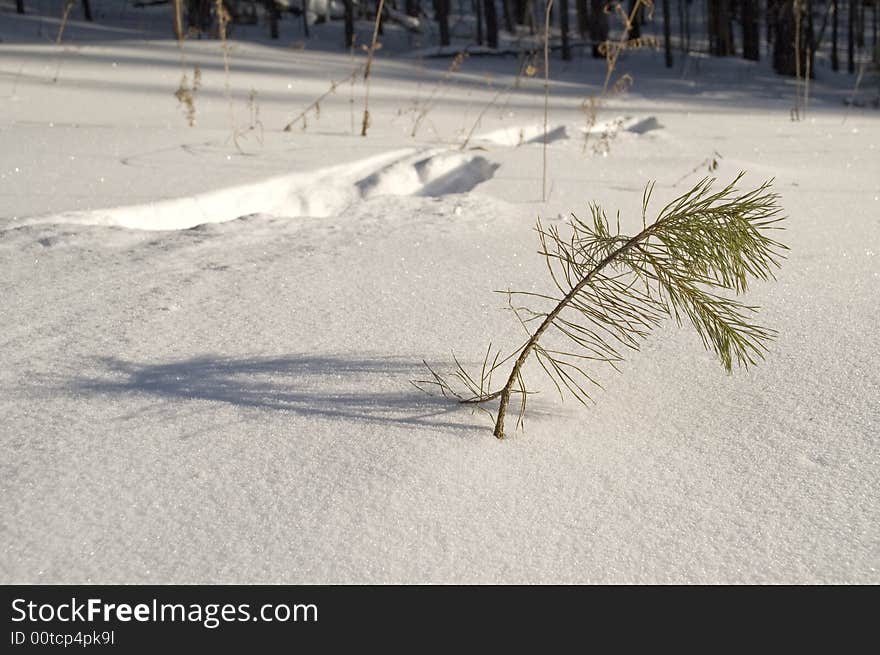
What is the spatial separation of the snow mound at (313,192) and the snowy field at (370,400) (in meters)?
0.01

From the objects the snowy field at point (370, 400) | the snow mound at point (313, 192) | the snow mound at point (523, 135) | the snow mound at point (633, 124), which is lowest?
the snowy field at point (370, 400)

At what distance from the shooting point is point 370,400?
56.5 inches

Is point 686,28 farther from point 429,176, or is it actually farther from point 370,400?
point 370,400

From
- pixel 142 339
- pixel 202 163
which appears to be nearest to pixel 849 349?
pixel 142 339

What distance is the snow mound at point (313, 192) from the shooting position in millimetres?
2537

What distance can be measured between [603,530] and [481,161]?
8.26 feet

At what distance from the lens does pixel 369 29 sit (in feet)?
53.8

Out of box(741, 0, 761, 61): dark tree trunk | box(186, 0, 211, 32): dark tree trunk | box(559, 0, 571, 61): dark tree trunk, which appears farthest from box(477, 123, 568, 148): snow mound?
box(186, 0, 211, 32): dark tree trunk

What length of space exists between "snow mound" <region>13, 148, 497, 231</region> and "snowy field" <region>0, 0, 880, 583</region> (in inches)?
0.4

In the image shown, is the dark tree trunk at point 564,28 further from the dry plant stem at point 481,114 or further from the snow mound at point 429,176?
the snow mound at point 429,176

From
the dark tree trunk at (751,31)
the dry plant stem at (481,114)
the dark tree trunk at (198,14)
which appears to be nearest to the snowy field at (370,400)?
the dry plant stem at (481,114)

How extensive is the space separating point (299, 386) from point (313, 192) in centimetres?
168

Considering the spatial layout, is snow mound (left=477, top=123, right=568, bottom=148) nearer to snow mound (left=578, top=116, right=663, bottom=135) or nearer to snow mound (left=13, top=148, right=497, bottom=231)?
snow mound (left=578, top=116, right=663, bottom=135)
